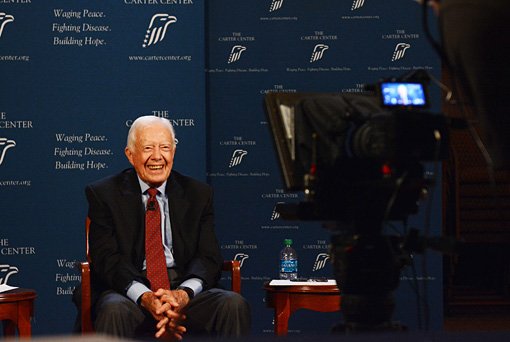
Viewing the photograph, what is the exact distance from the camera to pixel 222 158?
4.73 metres

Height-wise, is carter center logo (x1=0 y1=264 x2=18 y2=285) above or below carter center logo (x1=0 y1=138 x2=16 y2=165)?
below

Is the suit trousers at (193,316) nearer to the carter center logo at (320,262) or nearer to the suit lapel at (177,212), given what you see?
the suit lapel at (177,212)

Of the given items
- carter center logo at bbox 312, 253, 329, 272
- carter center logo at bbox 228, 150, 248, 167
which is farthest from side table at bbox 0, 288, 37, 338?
carter center logo at bbox 312, 253, 329, 272

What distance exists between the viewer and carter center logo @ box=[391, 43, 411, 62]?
15.5 ft

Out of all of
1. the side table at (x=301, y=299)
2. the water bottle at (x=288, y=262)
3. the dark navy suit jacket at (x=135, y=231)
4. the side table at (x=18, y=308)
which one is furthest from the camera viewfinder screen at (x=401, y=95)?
the water bottle at (x=288, y=262)

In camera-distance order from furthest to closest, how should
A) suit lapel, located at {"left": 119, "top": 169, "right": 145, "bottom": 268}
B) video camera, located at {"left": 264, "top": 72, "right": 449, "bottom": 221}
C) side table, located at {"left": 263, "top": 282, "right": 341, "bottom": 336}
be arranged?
side table, located at {"left": 263, "top": 282, "right": 341, "bottom": 336}
suit lapel, located at {"left": 119, "top": 169, "right": 145, "bottom": 268}
video camera, located at {"left": 264, "top": 72, "right": 449, "bottom": 221}

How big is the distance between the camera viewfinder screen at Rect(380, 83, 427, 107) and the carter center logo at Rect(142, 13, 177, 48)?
2.88 metres

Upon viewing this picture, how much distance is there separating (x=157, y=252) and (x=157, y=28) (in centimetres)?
201

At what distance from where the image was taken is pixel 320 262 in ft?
15.4

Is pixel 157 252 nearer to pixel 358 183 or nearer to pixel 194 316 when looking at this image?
pixel 194 316

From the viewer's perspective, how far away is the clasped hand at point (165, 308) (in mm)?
2764

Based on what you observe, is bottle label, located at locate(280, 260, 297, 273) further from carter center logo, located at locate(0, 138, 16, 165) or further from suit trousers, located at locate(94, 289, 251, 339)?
carter center logo, located at locate(0, 138, 16, 165)

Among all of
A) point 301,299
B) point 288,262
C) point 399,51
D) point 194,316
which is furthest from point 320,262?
point 194,316

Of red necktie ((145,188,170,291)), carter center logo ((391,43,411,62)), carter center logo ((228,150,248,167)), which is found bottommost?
red necktie ((145,188,170,291))
